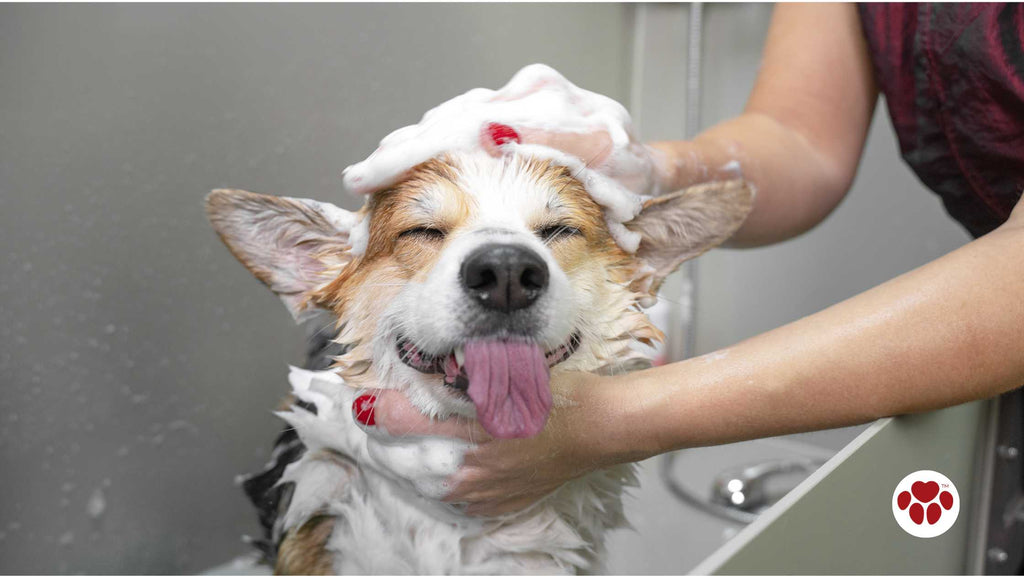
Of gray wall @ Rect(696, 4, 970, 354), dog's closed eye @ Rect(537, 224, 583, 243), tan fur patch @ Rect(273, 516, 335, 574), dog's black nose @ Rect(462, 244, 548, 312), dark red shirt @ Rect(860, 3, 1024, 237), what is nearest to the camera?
dog's black nose @ Rect(462, 244, 548, 312)

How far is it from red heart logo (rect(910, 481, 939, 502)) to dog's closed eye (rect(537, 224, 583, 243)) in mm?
446

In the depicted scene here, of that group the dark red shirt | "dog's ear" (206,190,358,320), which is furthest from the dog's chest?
the dark red shirt

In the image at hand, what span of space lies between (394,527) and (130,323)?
0.44 metres

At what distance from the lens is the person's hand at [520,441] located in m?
0.63

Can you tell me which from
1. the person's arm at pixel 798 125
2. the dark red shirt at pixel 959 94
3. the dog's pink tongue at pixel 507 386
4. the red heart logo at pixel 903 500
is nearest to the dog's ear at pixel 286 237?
the dog's pink tongue at pixel 507 386

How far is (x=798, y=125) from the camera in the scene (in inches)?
42.4

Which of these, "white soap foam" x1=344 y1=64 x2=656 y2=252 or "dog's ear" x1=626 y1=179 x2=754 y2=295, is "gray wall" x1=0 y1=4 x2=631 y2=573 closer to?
"white soap foam" x1=344 y1=64 x2=656 y2=252

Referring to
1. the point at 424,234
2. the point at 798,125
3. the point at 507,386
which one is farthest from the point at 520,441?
the point at 798,125

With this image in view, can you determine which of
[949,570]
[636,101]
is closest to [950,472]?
[949,570]

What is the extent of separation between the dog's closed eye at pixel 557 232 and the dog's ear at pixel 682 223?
9 centimetres

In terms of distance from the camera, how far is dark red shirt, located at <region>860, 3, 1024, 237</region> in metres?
0.89

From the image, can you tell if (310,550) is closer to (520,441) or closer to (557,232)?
(520,441)

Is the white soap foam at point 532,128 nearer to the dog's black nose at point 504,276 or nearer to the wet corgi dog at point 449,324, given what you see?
the wet corgi dog at point 449,324

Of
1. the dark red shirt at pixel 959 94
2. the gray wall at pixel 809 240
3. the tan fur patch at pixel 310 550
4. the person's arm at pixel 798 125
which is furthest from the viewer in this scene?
the gray wall at pixel 809 240
